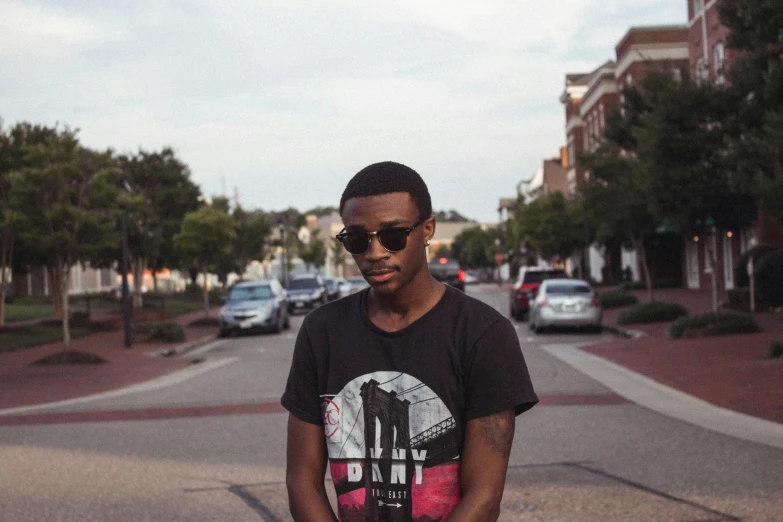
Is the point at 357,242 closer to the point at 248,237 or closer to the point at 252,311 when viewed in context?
the point at 252,311

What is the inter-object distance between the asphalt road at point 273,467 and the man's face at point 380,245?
4.06m

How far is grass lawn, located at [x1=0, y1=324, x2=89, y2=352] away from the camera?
83.7 ft

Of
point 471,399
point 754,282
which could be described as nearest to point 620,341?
point 754,282

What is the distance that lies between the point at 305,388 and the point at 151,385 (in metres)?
15.0

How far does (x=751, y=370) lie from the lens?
14945mm

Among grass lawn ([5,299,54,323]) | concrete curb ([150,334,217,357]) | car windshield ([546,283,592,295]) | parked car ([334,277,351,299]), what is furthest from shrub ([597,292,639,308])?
parked car ([334,277,351,299])

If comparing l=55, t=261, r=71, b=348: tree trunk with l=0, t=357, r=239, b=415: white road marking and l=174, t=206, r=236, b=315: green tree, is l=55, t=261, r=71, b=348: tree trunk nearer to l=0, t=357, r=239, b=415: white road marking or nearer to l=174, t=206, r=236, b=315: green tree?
l=0, t=357, r=239, b=415: white road marking

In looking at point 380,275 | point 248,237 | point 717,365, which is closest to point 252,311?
point 717,365

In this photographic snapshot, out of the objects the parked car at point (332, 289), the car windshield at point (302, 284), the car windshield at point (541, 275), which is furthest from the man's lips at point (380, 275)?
the parked car at point (332, 289)

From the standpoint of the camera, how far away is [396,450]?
2.94 meters

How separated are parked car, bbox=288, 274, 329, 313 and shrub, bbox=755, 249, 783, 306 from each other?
2068 cm

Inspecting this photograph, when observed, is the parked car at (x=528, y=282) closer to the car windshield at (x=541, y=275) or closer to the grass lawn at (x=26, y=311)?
the car windshield at (x=541, y=275)

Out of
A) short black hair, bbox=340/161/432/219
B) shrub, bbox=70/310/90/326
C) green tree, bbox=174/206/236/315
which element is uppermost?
green tree, bbox=174/206/236/315

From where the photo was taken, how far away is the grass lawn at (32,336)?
1005 inches
